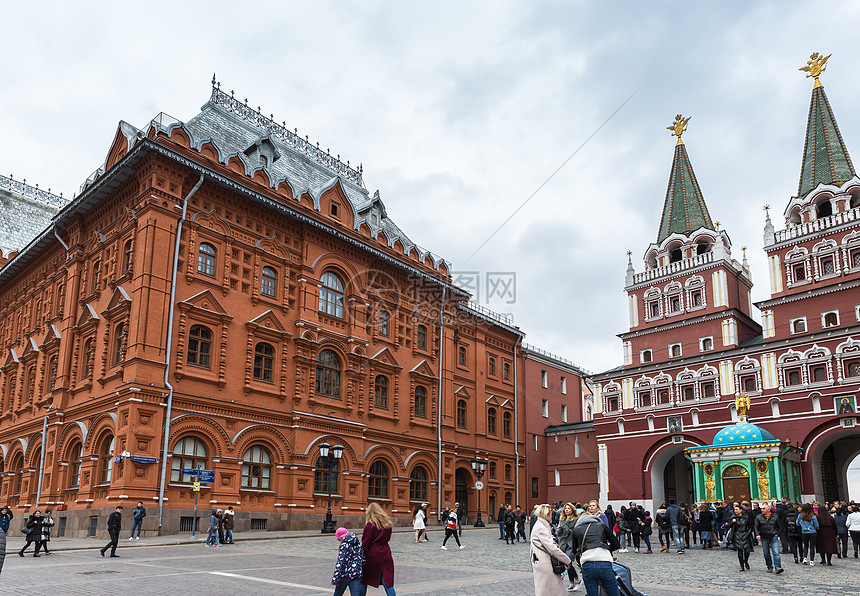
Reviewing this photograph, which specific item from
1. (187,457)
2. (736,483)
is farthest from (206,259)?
(736,483)

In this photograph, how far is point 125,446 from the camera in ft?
90.2

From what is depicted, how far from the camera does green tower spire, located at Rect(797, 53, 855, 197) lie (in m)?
46.6

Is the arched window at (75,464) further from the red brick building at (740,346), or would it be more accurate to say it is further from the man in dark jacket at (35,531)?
the red brick building at (740,346)

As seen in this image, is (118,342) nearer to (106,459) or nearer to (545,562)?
(106,459)

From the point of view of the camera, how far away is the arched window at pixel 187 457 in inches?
1145

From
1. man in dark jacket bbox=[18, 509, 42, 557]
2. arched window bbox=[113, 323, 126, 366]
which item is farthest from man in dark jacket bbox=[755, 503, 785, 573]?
arched window bbox=[113, 323, 126, 366]

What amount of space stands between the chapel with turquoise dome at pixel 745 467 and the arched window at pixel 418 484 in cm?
1475

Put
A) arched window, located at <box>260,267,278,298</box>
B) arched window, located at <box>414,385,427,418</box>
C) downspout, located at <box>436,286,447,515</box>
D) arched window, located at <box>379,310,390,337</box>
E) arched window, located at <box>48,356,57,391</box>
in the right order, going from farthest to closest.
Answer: arched window, located at <box>414,385,427,418</box>, downspout, located at <box>436,286,447,515</box>, arched window, located at <box>379,310,390,337</box>, arched window, located at <box>48,356,57,391</box>, arched window, located at <box>260,267,278,298</box>

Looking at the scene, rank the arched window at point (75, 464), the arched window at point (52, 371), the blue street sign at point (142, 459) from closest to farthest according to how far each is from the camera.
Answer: the blue street sign at point (142, 459) → the arched window at point (75, 464) → the arched window at point (52, 371)

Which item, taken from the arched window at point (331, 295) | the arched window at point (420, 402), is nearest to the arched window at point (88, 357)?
the arched window at point (331, 295)

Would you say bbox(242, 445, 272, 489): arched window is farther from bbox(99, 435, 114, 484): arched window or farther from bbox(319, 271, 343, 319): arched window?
bbox(319, 271, 343, 319): arched window

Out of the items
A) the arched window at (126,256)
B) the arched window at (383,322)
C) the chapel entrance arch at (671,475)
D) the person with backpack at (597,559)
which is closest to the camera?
the person with backpack at (597,559)

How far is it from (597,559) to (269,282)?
2805 cm

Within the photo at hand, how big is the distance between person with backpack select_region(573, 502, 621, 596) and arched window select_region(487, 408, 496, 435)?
39.7m
